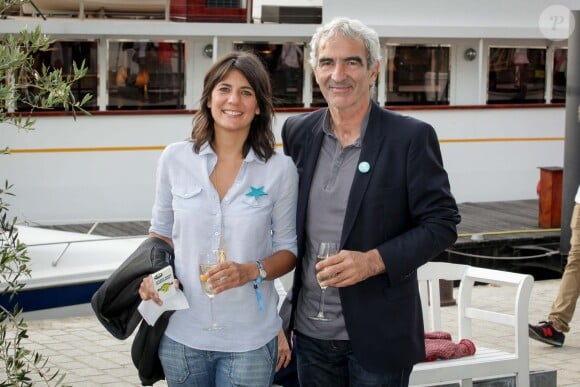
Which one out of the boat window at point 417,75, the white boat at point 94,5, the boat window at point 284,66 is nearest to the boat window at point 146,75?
the white boat at point 94,5

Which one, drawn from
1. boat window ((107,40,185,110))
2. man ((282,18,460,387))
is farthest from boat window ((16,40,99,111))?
man ((282,18,460,387))

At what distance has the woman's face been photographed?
162 inches

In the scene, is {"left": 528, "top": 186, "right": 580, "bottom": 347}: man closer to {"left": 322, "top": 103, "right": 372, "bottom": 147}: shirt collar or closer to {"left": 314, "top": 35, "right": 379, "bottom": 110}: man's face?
{"left": 322, "top": 103, "right": 372, "bottom": 147}: shirt collar

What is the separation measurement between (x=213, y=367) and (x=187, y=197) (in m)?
0.57

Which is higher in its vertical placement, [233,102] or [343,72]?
[343,72]

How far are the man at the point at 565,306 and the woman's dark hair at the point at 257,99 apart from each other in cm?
491

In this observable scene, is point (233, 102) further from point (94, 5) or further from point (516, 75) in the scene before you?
point (516, 75)

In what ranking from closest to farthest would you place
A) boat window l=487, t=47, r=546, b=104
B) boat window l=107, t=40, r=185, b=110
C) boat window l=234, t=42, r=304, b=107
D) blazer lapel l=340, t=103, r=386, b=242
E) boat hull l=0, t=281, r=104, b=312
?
1. blazer lapel l=340, t=103, r=386, b=242
2. boat hull l=0, t=281, r=104, b=312
3. boat window l=107, t=40, r=185, b=110
4. boat window l=234, t=42, r=304, b=107
5. boat window l=487, t=47, r=546, b=104

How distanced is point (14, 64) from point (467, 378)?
3180 mm

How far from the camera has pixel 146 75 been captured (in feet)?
56.7

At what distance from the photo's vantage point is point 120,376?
7.81m

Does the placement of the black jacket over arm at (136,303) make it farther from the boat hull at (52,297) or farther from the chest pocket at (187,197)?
the boat hull at (52,297)

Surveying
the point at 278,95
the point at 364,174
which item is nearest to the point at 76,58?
the point at 278,95

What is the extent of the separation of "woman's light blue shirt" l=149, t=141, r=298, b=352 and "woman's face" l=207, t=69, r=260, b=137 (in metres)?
0.11
